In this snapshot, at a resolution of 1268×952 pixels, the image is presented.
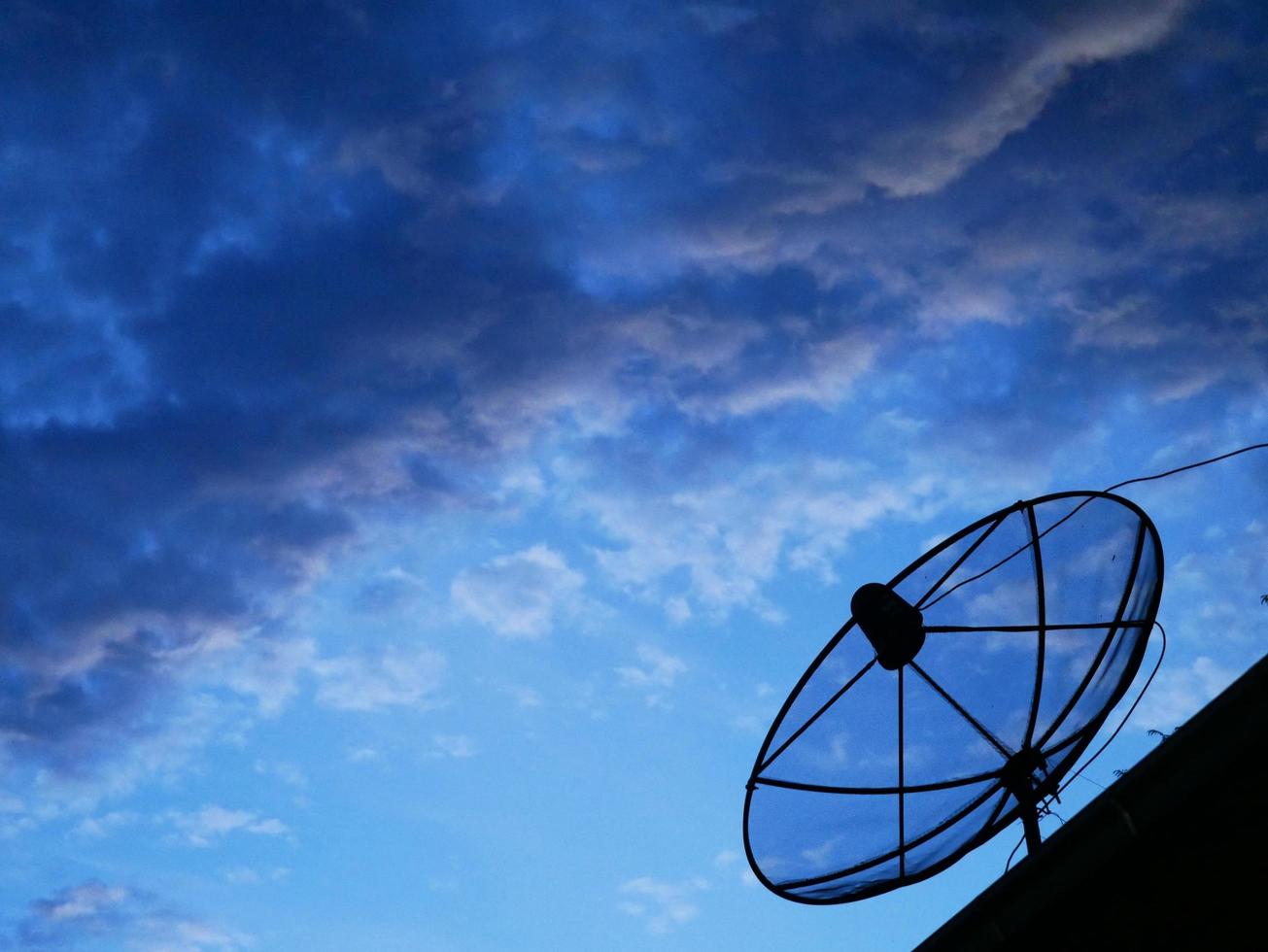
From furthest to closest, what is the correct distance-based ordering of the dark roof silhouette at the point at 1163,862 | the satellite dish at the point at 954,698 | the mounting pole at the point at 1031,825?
the satellite dish at the point at 954,698 → the mounting pole at the point at 1031,825 → the dark roof silhouette at the point at 1163,862

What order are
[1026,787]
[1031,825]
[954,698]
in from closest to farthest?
1. [1031,825]
2. [1026,787]
3. [954,698]

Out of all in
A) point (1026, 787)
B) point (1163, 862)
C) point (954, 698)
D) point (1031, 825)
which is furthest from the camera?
point (954, 698)

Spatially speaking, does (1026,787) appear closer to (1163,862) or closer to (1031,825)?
(1031,825)

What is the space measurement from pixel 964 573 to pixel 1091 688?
155 cm

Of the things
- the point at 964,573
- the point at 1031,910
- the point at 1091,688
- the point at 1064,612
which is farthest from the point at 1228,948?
the point at 964,573

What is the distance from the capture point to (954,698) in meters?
8.16

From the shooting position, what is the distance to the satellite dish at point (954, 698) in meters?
7.02

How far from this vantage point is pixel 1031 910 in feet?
14.6

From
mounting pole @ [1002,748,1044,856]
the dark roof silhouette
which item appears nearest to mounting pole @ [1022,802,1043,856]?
mounting pole @ [1002,748,1044,856]

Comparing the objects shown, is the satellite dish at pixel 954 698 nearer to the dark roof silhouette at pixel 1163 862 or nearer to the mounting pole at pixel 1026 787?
the mounting pole at pixel 1026 787

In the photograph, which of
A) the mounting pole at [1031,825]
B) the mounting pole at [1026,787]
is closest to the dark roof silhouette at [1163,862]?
the mounting pole at [1031,825]

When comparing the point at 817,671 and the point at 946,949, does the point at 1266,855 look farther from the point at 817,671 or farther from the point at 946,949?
the point at 817,671

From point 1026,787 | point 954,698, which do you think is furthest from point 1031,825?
point 954,698

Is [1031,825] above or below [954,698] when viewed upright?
below
